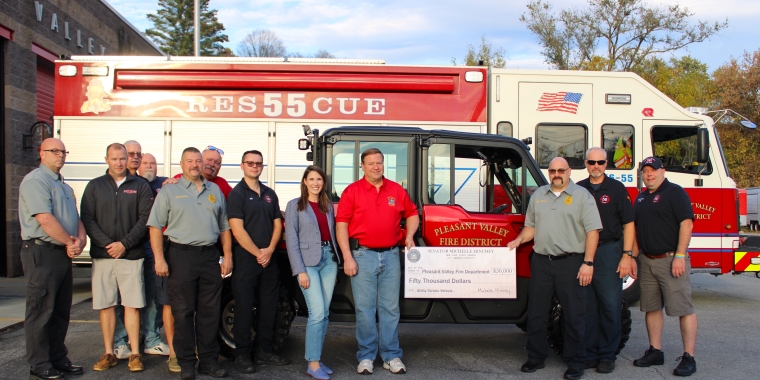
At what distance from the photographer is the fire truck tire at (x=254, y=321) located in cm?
580

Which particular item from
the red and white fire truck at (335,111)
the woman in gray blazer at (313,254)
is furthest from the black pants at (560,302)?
the red and white fire truck at (335,111)

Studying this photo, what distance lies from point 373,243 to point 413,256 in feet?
1.46

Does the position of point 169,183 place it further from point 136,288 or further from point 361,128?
point 361,128

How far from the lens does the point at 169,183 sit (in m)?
5.41

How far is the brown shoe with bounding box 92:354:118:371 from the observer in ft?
18.2

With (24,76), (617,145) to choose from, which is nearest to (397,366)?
(617,145)

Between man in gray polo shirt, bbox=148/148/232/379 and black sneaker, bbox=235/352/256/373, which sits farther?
black sneaker, bbox=235/352/256/373

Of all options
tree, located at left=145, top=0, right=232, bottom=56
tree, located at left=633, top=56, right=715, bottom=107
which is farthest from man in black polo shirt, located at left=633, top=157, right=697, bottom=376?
tree, located at left=145, top=0, right=232, bottom=56

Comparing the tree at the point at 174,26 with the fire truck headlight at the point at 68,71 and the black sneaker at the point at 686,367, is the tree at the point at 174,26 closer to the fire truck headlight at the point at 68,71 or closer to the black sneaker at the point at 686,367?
the fire truck headlight at the point at 68,71

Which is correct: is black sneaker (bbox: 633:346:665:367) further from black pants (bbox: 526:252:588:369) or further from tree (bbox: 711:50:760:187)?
tree (bbox: 711:50:760:187)

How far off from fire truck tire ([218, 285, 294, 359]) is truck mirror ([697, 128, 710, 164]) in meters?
5.79

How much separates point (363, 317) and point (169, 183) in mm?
2000

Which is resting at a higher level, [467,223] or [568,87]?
[568,87]

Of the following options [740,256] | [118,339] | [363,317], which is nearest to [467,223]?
[363,317]
